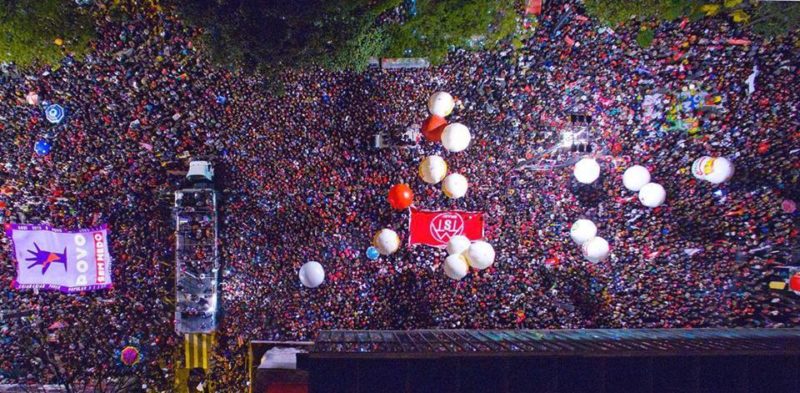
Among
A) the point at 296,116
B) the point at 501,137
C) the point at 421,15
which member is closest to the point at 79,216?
the point at 296,116

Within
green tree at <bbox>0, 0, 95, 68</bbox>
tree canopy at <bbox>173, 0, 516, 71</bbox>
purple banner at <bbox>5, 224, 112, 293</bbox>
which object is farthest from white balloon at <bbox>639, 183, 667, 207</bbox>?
green tree at <bbox>0, 0, 95, 68</bbox>

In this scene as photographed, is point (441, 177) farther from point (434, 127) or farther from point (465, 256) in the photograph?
point (465, 256)

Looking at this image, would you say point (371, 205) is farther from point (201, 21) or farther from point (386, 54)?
point (201, 21)

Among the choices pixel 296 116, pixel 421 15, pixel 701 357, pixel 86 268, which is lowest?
pixel 701 357

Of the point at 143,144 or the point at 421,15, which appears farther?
the point at 143,144

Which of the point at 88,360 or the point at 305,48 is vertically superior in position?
the point at 305,48

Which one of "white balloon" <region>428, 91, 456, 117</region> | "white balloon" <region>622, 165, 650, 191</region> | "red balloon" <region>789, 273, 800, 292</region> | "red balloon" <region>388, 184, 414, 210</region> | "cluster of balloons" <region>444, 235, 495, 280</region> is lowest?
"red balloon" <region>789, 273, 800, 292</region>

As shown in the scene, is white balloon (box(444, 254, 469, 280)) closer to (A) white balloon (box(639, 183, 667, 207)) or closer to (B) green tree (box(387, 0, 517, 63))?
(A) white balloon (box(639, 183, 667, 207))
